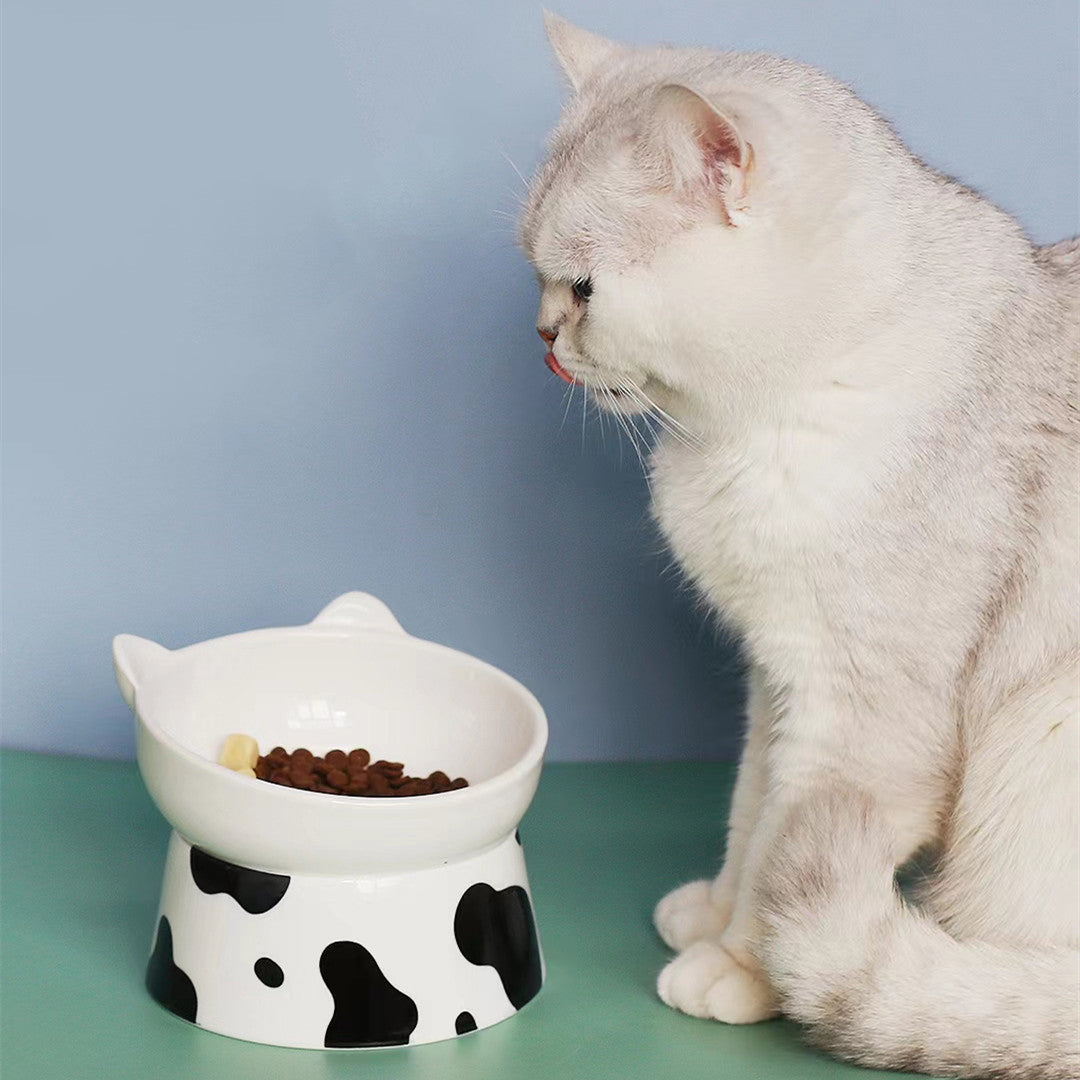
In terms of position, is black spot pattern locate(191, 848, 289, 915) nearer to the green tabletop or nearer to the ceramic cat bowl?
the ceramic cat bowl

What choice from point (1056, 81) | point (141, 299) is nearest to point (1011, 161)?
point (1056, 81)

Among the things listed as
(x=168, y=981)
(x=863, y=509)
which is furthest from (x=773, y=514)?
(x=168, y=981)

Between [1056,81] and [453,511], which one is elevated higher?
[1056,81]

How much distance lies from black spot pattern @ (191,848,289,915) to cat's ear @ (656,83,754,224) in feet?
2.15

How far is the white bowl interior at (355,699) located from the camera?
148cm

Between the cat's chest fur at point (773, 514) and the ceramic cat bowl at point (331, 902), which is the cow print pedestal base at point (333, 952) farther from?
the cat's chest fur at point (773, 514)

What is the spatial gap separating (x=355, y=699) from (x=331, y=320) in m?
0.53

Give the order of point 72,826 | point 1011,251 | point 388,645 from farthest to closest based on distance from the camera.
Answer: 1. point 72,826
2. point 388,645
3. point 1011,251

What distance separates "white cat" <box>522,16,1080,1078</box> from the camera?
1.21 metres

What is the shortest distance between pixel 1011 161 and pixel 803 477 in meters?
0.81

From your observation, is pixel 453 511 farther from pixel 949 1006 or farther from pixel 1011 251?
pixel 949 1006

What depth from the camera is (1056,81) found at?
1850mm

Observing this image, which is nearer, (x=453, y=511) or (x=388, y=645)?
(x=388, y=645)

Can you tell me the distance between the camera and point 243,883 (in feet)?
4.11
